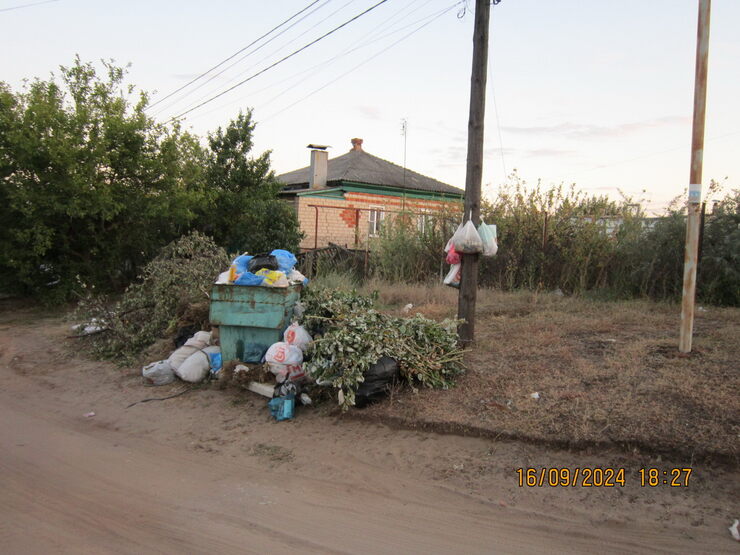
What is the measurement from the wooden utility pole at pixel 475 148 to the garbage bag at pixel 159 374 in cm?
362

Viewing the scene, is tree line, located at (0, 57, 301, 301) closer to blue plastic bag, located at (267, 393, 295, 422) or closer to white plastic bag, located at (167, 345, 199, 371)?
white plastic bag, located at (167, 345, 199, 371)

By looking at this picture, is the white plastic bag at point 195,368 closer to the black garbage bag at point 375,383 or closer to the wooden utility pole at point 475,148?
the black garbage bag at point 375,383

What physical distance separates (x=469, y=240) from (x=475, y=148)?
110 cm

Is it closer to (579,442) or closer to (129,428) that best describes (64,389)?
(129,428)

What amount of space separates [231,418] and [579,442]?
3367mm

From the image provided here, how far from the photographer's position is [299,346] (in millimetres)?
6215

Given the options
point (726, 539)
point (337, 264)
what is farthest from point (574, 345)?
point (337, 264)

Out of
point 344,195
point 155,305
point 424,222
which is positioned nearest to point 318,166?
point 344,195

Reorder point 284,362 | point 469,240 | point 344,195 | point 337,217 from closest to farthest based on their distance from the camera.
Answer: point 284,362 → point 469,240 → point 344,195 → point 337,217

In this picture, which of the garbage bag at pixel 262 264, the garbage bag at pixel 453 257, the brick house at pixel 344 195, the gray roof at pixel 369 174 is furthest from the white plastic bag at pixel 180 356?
the gray roof at pixel 369 174

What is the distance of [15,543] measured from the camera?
10.8 feet

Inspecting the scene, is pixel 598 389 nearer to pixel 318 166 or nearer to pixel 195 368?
pixel 195 368

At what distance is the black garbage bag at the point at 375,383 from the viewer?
536 centimetres

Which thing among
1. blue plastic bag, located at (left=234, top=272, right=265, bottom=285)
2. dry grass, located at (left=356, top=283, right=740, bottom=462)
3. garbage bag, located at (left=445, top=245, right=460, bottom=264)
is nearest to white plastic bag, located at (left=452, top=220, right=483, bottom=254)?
garbage bag, located at (left=445, top=245, right=460, bottom=264)
